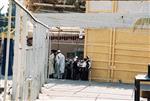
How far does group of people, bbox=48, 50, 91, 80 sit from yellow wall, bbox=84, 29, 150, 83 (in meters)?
0.78

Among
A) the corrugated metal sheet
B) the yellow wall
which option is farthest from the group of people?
the corrugated metal sheet

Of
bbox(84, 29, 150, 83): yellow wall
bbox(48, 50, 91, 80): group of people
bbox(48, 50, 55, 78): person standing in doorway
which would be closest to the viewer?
bbox(48, 50, 55, 78): person standing in doorway

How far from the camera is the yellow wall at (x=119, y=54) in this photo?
1011 inches

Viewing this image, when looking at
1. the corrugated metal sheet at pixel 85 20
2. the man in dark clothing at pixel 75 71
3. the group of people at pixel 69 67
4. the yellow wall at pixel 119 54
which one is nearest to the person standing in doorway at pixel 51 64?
the group of people at pixel 69 67

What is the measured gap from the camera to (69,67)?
86.0 ft

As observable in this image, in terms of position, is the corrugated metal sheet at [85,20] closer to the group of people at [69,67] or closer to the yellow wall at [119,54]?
the group of people at [69,67]

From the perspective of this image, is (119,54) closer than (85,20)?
No

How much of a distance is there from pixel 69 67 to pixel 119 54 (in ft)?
9.26

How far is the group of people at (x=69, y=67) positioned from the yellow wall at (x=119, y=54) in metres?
0.78

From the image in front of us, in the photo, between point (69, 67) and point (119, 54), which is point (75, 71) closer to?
point (69, 67)

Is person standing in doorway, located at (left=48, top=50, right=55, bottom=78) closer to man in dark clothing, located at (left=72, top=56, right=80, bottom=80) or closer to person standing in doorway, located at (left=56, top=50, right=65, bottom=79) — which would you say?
person standing in doorway, located at (left=56, top=50, right=65, bottom=79)

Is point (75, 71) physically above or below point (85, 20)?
below

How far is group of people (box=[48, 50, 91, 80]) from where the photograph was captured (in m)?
25.4

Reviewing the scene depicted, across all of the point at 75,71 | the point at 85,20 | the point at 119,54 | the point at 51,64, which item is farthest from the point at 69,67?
the point at 85,20
